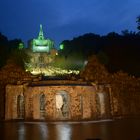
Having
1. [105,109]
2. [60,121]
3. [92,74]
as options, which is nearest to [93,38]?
[92,74]

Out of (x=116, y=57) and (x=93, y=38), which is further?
(x=93, y=38)

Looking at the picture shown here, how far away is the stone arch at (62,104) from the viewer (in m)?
33.1

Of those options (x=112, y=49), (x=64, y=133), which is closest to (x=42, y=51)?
(x=112, y=49)

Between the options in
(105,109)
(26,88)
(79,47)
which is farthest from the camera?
(79,47)

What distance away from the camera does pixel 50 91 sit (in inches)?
1281

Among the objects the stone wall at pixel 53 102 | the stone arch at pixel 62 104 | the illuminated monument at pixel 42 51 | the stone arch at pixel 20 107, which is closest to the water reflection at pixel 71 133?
the stone wall at pixel 53 102

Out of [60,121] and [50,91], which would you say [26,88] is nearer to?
[50,91]

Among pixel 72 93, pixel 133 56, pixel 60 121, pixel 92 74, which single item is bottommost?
pixel 60 121

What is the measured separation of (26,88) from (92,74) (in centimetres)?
1509

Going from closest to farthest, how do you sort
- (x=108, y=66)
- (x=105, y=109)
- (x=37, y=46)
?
(x=105, y=109) → (x=108, y=66) → (x=37, y=46)

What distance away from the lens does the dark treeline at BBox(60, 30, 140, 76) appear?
217ft

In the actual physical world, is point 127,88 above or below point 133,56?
below

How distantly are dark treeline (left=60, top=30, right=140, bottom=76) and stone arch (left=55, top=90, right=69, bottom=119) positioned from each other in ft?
90.1

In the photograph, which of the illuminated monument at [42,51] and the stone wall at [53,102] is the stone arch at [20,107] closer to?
the stone wall at [53,102]
